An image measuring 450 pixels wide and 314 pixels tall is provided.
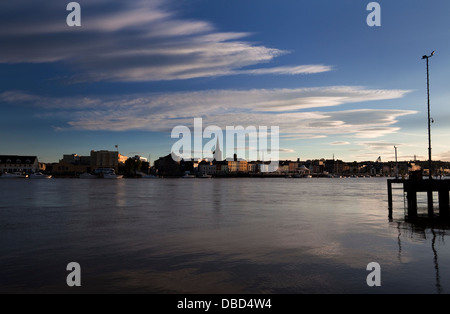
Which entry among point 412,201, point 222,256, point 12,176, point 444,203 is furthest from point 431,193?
point 12,176

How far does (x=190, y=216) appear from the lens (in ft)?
107

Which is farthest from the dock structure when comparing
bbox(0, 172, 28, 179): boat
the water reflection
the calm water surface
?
bbox(0, 172, 28, 179): boat

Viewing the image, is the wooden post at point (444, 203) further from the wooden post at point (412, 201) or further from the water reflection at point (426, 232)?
the water reflection at point (426, 232)

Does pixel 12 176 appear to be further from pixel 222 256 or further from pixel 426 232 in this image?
pixel 426 232

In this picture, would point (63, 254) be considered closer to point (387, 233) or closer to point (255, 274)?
point (255, 274)

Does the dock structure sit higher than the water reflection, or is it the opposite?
the dock structure

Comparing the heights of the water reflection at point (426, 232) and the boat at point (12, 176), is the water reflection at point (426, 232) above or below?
→ below

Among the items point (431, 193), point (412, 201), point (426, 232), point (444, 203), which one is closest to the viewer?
point (426, 232)

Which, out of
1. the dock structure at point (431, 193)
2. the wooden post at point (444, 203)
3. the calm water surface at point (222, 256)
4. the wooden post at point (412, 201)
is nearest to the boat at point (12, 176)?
the calm water surface at point (222, 256)

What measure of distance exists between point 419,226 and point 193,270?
779 inches

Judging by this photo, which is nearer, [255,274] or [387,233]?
[255,274]

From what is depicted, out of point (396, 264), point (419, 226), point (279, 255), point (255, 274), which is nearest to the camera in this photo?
point (255, 274)

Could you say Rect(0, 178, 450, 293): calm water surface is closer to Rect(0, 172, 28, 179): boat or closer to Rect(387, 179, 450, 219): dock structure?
Rect(387, 179, 450, 219): dock structure
